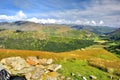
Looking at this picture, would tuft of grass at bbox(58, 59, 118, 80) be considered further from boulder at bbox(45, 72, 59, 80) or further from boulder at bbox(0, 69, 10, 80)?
boulder at bbox(0, 69, 10, 80)

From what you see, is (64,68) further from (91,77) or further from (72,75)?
(91,77)

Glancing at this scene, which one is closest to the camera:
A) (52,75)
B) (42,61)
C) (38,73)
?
(38,73)

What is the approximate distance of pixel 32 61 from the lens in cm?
4291

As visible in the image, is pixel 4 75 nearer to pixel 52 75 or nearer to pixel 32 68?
pixel 32 68

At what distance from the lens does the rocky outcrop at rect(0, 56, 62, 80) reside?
35.8m

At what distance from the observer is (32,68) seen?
1506 inches

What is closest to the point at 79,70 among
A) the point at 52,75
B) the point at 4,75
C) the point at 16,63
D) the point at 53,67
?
the point at 53,67

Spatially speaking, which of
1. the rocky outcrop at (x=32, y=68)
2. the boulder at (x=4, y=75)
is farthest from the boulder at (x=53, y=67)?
the boulder at (x=4, y=75)

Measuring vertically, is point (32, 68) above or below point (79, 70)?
above

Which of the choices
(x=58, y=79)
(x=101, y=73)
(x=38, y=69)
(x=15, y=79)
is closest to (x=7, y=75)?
(x=15, y=79)

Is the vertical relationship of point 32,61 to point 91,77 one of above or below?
above

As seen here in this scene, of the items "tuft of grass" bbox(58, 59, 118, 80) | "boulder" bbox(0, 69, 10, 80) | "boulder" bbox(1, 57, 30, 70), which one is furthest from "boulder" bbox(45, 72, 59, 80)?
"boulder" bbox(0, 69, 10, 80)

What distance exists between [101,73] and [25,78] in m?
17.0

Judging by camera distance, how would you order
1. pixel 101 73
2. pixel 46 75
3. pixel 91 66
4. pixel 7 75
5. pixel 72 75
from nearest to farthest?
pixel 7 75 → pixel 46 75 → pixel 72 75 → pixel 101 73 → pixel 91 66
